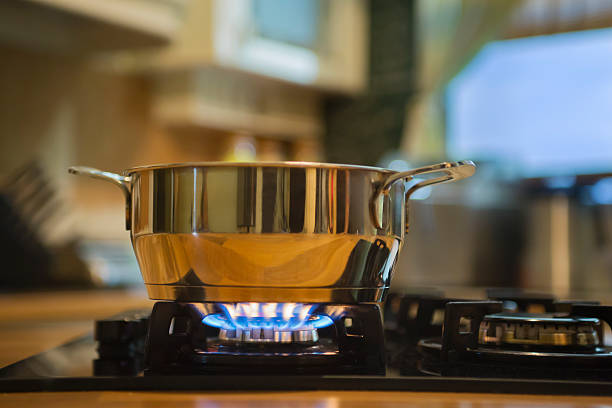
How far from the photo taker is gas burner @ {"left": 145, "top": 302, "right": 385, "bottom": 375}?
0.46 meters

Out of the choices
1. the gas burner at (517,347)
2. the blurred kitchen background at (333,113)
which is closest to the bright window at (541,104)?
the blurred kitchen background at (333,113)

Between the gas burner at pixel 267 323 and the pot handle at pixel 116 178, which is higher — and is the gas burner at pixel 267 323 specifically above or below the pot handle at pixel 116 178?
below

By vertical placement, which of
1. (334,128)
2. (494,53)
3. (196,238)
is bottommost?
(196,238)

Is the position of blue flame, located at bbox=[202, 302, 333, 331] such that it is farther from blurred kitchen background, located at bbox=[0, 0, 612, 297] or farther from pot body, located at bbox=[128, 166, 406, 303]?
blurred kitchen background, located at bbox=[0, 0, 612, 297]

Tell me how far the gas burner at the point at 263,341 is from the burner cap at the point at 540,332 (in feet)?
0.33

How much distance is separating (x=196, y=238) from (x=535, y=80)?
2.08 meters

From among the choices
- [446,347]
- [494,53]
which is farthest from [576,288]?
[446,347]

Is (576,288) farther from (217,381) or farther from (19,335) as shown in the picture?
(217,381)

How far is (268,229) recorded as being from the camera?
457mm

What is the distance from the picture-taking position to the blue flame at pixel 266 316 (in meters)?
0.49

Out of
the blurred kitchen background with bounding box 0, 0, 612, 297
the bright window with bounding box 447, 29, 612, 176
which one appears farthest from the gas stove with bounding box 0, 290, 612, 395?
the bright window with bounding box 447, 29, 612, 176

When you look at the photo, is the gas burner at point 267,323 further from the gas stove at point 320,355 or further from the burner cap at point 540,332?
the burner cap at point 540,332

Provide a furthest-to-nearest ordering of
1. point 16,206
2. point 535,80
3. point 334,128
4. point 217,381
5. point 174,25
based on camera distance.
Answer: point 334,128 < point 535,80 < point 16,206 < point 174,25 < point 217,381

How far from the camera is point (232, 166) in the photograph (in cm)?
46
